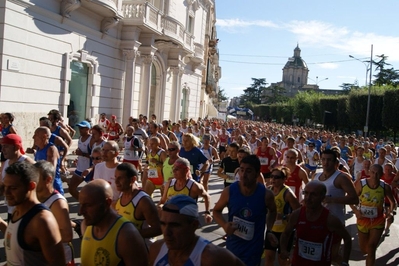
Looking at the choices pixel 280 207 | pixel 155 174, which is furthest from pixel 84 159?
pixel 280 207

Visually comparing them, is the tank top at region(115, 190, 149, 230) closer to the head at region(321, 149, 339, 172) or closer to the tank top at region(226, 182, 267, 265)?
the tank top at region(226, 182, 267, 265)

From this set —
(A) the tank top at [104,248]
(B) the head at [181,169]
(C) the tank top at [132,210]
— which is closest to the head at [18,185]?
(A) the tank top at [104,248]

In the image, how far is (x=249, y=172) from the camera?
14.3 ft

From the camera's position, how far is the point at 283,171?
558 cm

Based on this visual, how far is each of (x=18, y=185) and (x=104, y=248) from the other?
0.70 m

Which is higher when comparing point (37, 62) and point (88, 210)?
point (37, 62)

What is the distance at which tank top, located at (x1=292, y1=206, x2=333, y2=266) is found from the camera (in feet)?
13.5

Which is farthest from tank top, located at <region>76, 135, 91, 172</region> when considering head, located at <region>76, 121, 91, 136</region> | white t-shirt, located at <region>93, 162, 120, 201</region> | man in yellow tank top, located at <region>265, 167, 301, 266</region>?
man in yellow tank top, located at <region>265, 167, 301, 266</region>

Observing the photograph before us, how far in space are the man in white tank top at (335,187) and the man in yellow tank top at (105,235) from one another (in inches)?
120

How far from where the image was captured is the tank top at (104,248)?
2.82 metres

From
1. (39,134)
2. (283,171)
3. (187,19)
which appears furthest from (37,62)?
(187,19)

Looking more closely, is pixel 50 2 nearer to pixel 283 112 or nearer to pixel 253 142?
pixel 253 142

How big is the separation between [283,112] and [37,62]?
75.9 metres

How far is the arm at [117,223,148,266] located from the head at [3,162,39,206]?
25.6 inches
